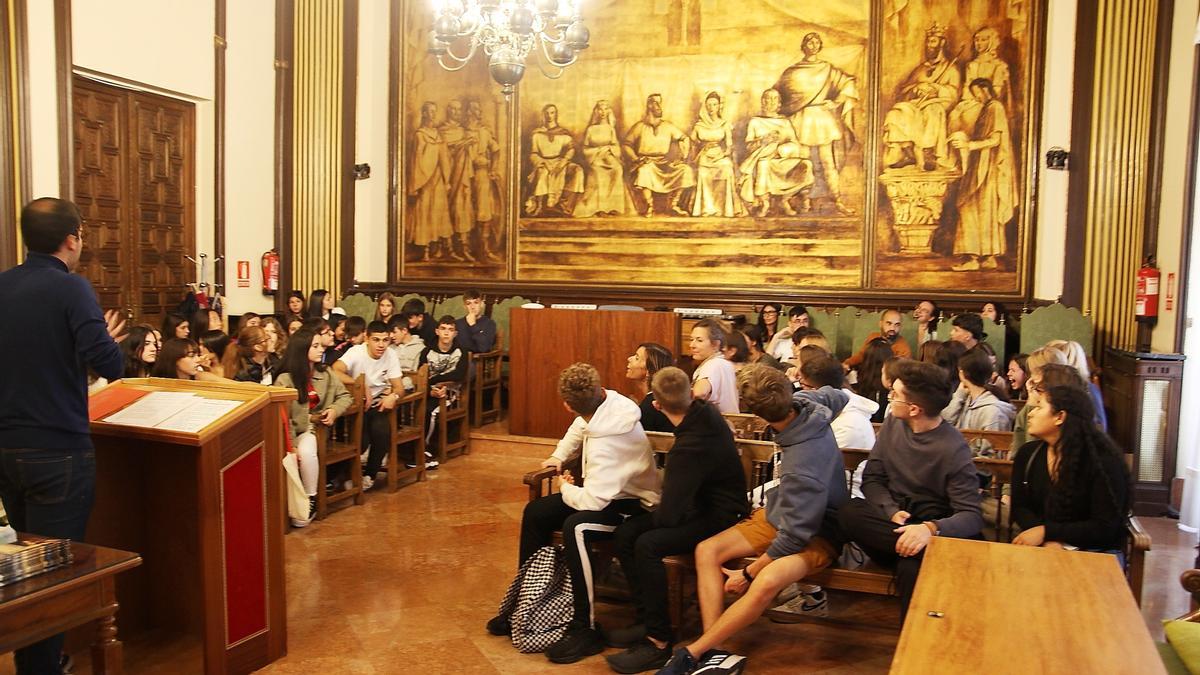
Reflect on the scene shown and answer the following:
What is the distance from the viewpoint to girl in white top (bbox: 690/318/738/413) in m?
5.89

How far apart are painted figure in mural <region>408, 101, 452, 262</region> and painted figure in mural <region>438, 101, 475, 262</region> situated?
0.09 meters

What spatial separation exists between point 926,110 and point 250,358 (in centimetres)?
731

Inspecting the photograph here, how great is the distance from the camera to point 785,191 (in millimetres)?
10570

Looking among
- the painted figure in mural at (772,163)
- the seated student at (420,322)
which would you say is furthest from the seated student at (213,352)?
the painted figure in mural at (772,163)

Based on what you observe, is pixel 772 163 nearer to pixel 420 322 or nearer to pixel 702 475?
pixel 420 322

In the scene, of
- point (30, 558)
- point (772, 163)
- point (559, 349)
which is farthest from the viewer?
point (772, 163)

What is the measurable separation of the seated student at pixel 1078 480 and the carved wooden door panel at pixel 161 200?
931 cm

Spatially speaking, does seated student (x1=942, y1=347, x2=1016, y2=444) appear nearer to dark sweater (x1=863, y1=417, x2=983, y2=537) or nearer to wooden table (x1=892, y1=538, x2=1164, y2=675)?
dark sweater (x1=863, y1=417, x2=983, y2=537)

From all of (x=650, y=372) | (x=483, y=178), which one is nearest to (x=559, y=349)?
(x=650, y=372)

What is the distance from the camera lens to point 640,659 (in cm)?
399

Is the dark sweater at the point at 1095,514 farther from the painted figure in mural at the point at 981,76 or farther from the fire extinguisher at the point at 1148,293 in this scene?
the painted figure in mural at the point at 981,76

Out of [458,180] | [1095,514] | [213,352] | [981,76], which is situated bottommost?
[1095,514]

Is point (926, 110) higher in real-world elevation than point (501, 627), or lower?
higher

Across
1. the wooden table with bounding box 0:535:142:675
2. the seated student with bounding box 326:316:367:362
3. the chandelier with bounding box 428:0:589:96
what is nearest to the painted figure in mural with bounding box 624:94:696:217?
the chandelier with bounding box 428:0:589:96
